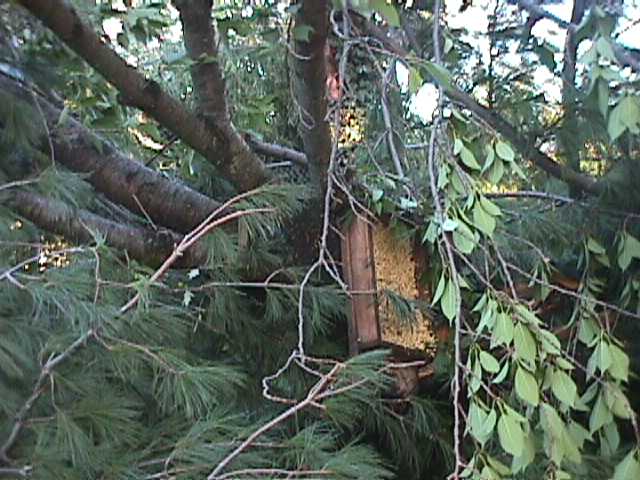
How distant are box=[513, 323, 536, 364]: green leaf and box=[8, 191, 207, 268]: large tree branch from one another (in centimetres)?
62

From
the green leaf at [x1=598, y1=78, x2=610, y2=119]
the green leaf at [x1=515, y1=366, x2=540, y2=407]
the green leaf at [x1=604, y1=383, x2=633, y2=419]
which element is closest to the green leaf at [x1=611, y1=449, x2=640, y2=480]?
the green leaf at [x1=604, y1=383, x2=633, y2=419]

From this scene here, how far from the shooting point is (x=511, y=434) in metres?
0.78

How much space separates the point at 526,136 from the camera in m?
1.28

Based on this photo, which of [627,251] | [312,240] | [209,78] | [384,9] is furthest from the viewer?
[312,240]

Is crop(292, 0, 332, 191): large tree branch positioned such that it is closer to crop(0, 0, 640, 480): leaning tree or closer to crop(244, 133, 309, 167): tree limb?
crop(0, 0, 640, 480): leaning tree

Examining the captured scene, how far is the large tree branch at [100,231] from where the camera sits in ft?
3.71

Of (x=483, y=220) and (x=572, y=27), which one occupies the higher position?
(x=572, y=27)

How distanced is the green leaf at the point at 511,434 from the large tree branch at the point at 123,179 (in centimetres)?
75

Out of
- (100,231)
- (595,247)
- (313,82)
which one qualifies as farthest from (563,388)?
(100,231)

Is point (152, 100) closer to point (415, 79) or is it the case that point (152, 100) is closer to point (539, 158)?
point (415, 79)

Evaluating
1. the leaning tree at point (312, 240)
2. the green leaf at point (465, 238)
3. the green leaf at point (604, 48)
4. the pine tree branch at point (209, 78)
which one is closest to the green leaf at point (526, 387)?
the leaning tree at point (312, 240)

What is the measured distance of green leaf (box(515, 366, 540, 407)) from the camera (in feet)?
2.59

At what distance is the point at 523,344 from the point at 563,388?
9cm

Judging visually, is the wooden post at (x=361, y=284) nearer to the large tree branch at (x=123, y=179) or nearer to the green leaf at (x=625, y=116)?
the large tree branch at (x=123, y=179)
